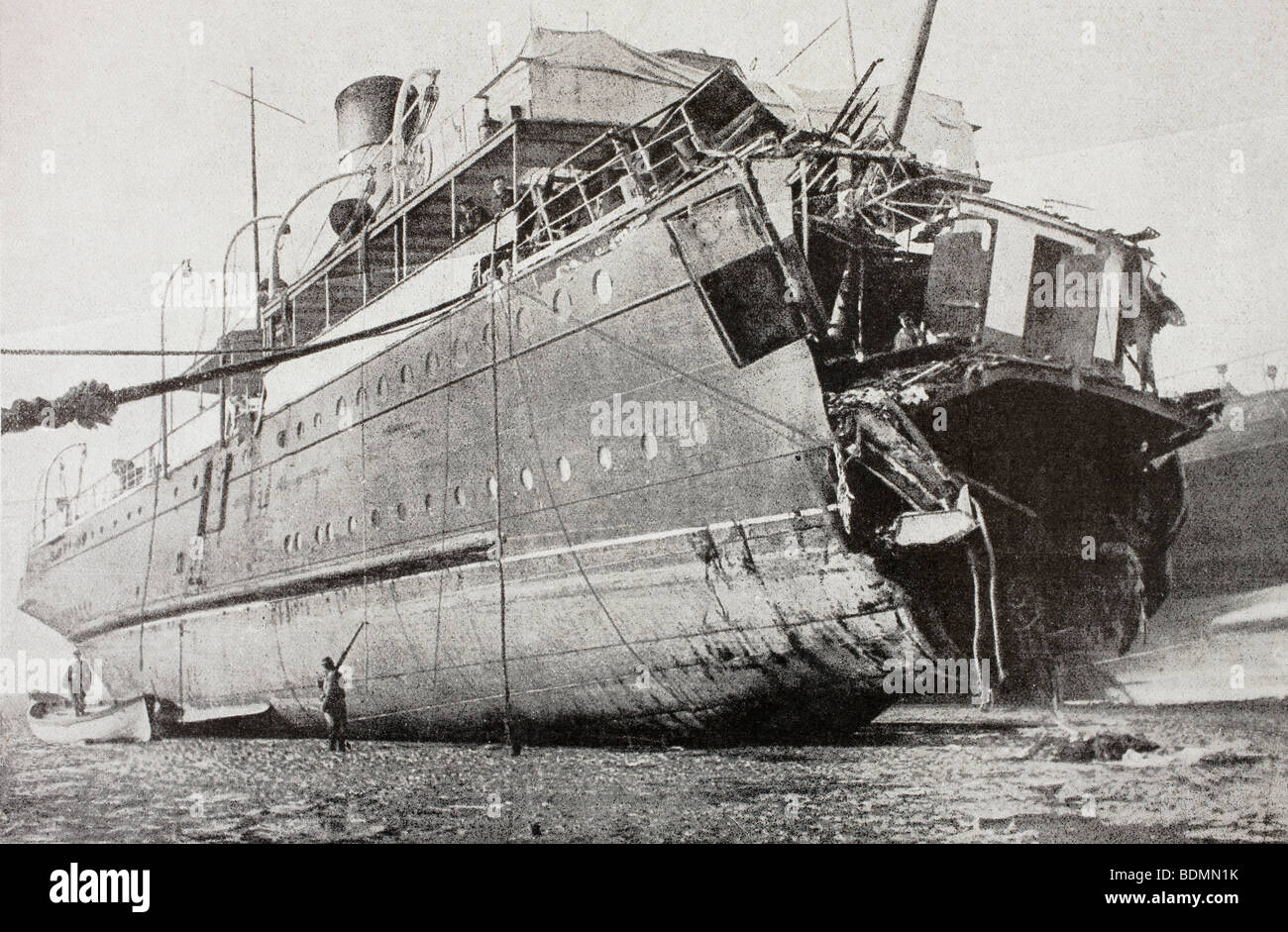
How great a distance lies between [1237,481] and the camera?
13906mm

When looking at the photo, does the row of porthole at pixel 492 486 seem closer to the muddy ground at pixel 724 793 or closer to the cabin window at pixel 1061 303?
the muddy ground at pixel 724 793

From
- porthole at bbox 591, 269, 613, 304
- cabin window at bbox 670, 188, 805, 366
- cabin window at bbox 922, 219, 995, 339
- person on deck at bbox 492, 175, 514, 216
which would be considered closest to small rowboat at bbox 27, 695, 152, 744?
person on deck at bbox 492, 175, 514, 216

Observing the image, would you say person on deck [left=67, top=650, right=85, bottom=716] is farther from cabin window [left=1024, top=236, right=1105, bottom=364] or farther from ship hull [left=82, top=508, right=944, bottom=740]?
cabin window [left=1024, top=236, right=1105, bottom=364]

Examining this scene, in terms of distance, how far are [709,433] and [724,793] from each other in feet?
8.62

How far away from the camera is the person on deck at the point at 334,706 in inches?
414

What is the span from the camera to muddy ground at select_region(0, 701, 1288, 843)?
6227mm

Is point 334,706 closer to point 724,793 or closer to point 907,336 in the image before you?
point 724,793

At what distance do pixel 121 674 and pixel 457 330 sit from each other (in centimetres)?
1239

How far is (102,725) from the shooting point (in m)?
14.2

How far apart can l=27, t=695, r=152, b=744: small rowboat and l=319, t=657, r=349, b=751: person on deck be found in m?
4.59

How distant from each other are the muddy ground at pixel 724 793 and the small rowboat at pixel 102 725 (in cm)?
280

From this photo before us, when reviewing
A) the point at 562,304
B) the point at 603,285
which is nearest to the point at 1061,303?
the point at 603,285
